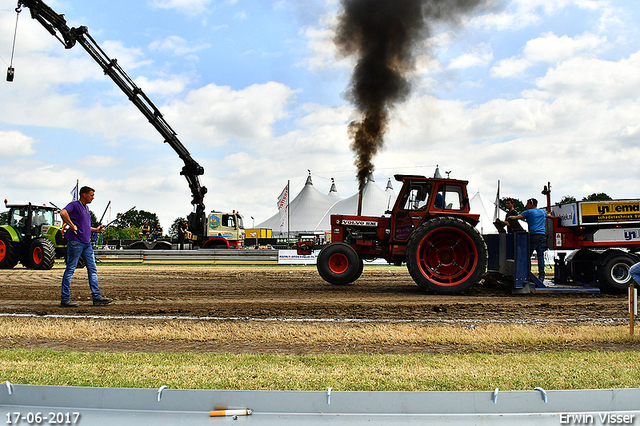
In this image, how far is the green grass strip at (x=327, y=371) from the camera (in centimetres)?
299

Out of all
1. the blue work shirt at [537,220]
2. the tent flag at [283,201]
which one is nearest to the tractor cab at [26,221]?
the blue work shirt at [537,220]

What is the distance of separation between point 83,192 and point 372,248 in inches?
210

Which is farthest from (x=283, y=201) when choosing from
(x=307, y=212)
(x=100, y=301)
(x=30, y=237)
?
(x=100, y=301)

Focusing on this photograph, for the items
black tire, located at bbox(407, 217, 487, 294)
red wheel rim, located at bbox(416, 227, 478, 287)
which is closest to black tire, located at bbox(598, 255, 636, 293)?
black tire, located at bbox(407, 217, 487, 294)

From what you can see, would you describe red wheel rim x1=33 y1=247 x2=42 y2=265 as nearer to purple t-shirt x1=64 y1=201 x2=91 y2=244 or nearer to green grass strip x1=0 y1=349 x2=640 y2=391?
purple t-shirt x1=64 y1=201 x2=91 y2=244

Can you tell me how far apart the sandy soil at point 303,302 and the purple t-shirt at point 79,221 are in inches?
37.9

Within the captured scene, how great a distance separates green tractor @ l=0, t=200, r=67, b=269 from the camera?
44.4 feet

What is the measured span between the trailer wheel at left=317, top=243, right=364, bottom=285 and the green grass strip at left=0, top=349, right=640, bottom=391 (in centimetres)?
544

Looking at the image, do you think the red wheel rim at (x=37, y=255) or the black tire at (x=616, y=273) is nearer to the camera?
the black tire at (x=616, y=273)

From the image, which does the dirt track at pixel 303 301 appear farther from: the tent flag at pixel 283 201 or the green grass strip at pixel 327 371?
the tent flag at pixel 283 201

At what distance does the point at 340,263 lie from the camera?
31.1 ft

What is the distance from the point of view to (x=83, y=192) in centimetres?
638

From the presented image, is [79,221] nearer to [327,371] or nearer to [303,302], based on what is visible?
[303,302]

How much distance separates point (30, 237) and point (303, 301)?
11083 mm
